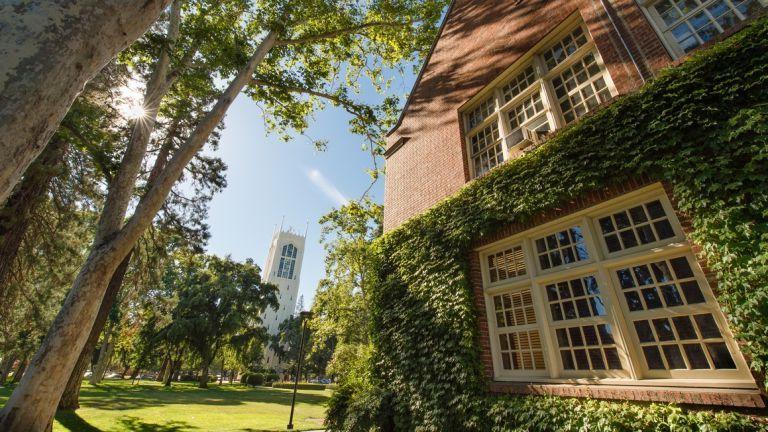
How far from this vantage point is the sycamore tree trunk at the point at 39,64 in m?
1.57

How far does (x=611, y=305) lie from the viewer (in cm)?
434

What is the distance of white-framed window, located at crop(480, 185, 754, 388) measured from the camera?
363cm

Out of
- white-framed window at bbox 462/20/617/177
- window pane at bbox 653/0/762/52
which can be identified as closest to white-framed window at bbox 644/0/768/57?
window pane at bbox 653/0/762/52

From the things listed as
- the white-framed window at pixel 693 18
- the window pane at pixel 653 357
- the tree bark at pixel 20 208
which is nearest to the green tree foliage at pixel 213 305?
the tree bark at pixel 20 208

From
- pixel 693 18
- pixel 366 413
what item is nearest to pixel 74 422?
pixel 366 413

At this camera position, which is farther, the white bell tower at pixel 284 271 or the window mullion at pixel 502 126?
the white bell tower at pixel 284 271

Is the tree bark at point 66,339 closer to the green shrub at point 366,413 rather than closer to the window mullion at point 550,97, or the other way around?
the green shrub at point 366,413

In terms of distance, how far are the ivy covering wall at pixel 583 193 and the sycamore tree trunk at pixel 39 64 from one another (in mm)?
5390

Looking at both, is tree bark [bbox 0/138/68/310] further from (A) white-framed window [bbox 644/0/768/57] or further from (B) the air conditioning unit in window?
(A) white-framed window [bbox 644/0/768/57]

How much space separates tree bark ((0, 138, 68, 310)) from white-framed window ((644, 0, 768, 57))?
12760 mm

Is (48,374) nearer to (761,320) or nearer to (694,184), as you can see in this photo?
(761,320)

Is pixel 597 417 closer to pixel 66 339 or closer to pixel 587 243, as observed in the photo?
pixel 587 243

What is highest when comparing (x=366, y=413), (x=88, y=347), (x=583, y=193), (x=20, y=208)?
(x=20, y=208)

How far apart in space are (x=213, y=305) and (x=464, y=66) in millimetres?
29619
